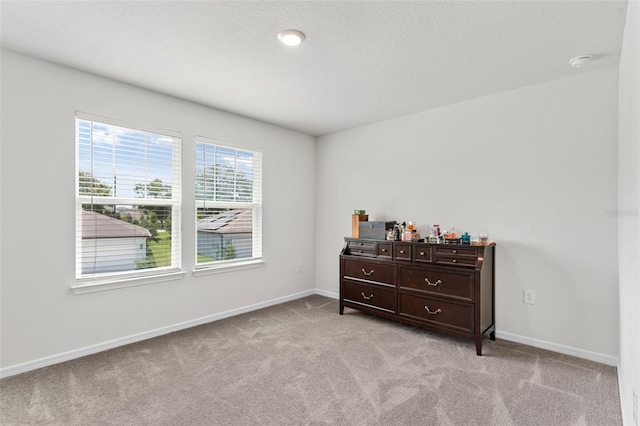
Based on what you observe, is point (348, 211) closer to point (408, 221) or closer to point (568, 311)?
point (408, 221)

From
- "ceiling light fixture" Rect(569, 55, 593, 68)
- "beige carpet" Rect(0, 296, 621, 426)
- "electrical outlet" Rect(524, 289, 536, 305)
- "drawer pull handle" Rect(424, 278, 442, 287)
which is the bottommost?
"beige carpet" Rect(0, 296, 621, 426)

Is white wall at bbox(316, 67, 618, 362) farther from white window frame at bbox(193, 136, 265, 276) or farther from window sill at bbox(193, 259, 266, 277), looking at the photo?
window sill at bbox(193, 259, 266, 277)

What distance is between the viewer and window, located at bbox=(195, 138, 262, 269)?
3652 millimetres

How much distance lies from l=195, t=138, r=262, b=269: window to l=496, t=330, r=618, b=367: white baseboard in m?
2.88

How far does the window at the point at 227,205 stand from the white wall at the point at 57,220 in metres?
0.15

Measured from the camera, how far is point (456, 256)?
304 cm

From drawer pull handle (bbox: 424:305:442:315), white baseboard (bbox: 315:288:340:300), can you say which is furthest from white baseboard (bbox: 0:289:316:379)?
drawer pull handle (bbox: 424:305:442:315)

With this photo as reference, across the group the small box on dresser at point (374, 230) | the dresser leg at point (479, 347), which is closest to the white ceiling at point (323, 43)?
the small box on dresser at point (374, 230)

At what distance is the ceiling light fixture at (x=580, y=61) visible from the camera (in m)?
2.47

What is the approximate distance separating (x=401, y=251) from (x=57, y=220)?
308cm

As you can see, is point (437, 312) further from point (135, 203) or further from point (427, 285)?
point (135, 203)

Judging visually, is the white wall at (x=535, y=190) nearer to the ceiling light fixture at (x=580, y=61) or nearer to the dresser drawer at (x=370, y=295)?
the ceiling light fixture at (x=580, y=61)

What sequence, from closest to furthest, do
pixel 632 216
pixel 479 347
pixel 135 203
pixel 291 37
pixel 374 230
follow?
pixel 632 216
pixel 291 37
pixel 479 347
pixel 135 203
pixel 374 230

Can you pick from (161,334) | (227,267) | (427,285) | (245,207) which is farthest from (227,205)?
(427,285)
